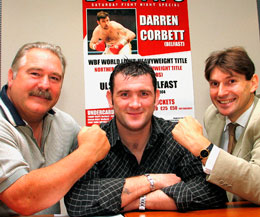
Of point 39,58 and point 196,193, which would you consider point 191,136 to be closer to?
point 196,193

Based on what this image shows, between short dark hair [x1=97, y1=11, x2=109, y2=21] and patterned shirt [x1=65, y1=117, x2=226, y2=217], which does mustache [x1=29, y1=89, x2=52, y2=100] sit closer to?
patterned shirt [x1=65, y1=117, x2=226, y2=217]

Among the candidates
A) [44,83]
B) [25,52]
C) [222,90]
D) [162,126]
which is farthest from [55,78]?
[222,90]

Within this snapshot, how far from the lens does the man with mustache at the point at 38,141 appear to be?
4.28 ft

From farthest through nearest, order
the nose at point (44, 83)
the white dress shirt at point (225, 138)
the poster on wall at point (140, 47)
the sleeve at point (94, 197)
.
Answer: the poster on wall at point (140, 47) < the nose at point (44, 83) < the white dress shirt at point (225, 138) < the sleeve at point (94, 197)

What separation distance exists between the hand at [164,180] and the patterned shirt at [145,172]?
0.05 m

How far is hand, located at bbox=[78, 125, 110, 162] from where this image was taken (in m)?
1.49

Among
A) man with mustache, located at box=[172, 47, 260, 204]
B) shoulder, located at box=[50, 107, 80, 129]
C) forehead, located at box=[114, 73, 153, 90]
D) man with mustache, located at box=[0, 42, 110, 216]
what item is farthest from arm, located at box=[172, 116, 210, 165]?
shoulder, located at box=[50, 107, 80, 129]

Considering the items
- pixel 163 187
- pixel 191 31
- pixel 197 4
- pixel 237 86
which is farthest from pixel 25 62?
pixel 197 4

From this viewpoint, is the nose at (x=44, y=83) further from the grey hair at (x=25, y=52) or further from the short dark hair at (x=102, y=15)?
the short dark hair at (x=102, y=15)

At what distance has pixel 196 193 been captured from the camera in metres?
1.49

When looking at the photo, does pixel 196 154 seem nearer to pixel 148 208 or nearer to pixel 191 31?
pixel 148 208

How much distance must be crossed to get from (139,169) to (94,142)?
→ 1.39 feet

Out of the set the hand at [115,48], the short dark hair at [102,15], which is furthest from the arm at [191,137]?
the short dark hair at [102,15]

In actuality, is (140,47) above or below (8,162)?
above
